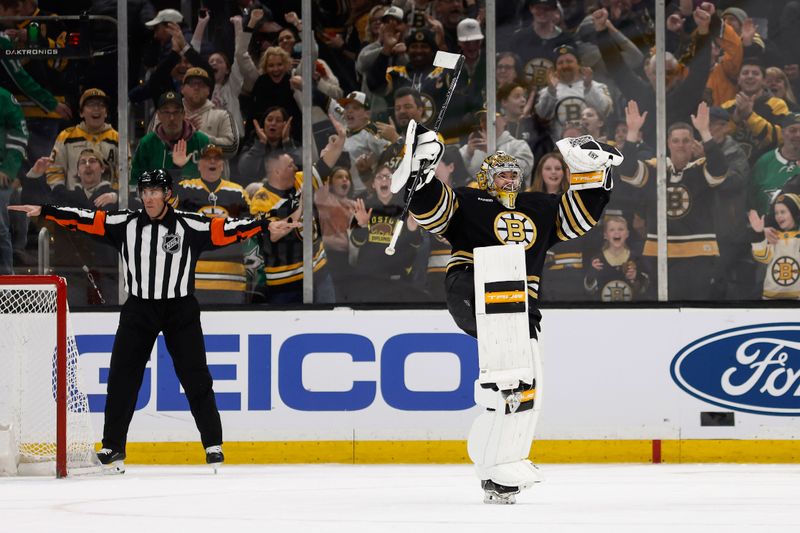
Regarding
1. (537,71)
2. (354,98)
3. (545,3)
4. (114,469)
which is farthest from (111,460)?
(545,3)

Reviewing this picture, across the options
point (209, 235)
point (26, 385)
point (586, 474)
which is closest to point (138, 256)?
point (209, 235)

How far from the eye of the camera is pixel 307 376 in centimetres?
657

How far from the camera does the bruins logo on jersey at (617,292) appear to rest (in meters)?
6.87

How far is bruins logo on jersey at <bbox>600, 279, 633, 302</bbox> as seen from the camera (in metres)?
6.87

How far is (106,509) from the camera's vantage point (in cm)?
430

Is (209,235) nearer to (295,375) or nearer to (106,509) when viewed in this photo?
(295,375)

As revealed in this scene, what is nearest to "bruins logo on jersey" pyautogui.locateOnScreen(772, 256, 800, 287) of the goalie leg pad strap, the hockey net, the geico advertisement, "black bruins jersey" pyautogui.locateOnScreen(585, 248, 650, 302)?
the geico advertisement

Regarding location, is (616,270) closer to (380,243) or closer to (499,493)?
(380,243)

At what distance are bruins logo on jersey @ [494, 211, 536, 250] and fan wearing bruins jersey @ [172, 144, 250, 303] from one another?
2.53 metres

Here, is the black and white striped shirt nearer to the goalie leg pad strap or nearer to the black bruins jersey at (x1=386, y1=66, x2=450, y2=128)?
the black bruins jersey at (x1=386, y1=66, x2=450, y2=128)

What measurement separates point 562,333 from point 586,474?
0.96 m

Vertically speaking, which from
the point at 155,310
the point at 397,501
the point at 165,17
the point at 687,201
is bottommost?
the point at 397,501

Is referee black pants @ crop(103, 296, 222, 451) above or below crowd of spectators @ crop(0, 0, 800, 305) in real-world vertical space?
below

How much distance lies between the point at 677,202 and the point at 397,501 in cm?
291
